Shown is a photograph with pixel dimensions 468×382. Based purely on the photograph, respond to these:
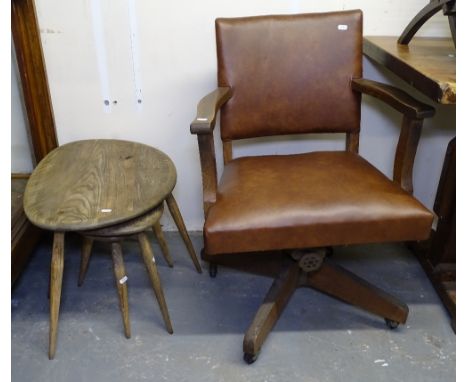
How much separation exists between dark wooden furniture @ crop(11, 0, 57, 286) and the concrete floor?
12 centimetres

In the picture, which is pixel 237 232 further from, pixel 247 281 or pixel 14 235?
pixel 14 235

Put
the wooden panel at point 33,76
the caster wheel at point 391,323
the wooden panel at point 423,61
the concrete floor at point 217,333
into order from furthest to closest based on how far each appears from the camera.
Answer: the wooden panel at point 33,76
the caster wheel at point 391,323
the concrete floor at point 217,333
the wooden panel at point 423,61

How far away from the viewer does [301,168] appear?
1431 mm

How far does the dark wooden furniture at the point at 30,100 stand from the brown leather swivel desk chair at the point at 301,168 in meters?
0.64

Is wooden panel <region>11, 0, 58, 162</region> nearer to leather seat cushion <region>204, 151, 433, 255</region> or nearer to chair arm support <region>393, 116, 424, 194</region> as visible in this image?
leather seat cushion <region>204, 151, 433, 255</region>

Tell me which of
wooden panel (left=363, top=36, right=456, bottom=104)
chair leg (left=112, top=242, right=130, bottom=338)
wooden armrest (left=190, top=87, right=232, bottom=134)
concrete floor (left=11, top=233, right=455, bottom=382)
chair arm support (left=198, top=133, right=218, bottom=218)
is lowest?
concrete floor (left=11, top=233, right=455, bottom=382)

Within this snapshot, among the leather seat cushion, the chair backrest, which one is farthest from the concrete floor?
the chair backrest

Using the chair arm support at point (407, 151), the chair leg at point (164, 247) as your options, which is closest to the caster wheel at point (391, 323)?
the chair arm support at point (407, 151)

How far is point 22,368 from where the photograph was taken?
1.37 metres

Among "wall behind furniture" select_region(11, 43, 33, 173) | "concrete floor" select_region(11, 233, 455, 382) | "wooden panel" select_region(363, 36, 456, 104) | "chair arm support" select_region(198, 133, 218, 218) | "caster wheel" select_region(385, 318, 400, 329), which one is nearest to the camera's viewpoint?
"wooden panel" select_region(363, 36, 456, 104)

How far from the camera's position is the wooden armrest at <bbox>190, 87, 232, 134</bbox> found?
1.20m

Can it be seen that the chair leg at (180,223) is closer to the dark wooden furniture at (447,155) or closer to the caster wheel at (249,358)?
the caster wheel at (249,358)

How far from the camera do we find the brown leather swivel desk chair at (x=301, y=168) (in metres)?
1.21

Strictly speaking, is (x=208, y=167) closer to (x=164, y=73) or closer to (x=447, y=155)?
(x=164, y=73)
